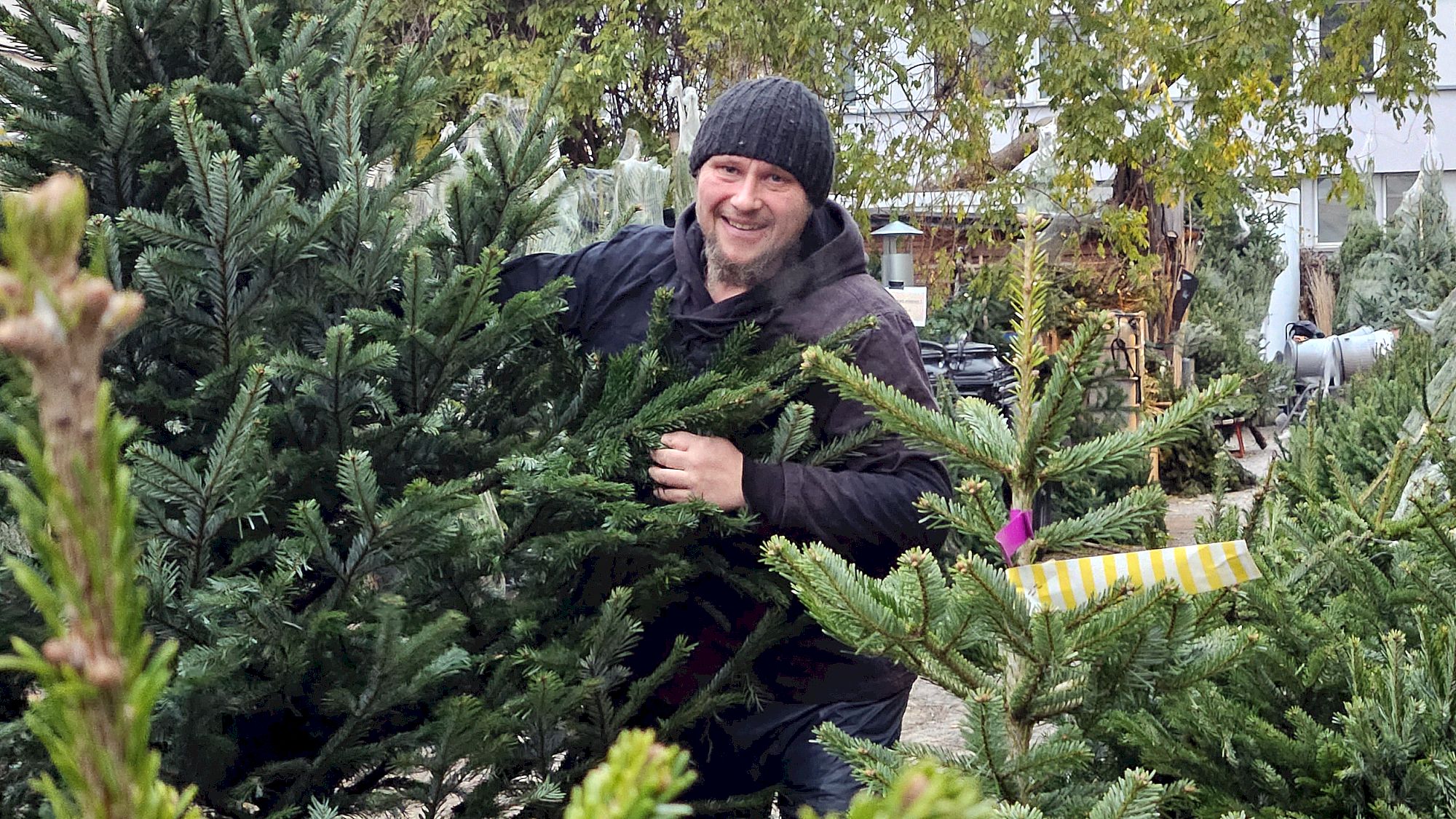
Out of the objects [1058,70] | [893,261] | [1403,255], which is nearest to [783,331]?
[893,261]

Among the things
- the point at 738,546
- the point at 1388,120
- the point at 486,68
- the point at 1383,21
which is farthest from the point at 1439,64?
the point at 738,546

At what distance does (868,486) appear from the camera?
250 cm

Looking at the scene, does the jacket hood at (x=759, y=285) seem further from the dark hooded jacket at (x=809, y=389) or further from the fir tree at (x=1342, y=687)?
the fir tree at (x=1342, y=687)

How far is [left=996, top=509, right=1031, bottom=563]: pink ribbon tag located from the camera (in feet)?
5.62

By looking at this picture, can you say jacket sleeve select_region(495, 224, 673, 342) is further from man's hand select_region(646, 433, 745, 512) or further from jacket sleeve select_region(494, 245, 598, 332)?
man's hand select_region(646, 433, 745, 512)

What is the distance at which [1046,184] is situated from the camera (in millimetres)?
13375

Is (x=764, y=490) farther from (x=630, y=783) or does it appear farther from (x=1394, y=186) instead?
(x=1394, y=186)

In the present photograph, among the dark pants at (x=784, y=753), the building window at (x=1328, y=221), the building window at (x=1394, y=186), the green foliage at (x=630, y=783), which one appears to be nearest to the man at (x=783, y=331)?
the dark pants at (x=784, y=753)

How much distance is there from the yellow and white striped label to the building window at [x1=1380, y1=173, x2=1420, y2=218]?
29.7 meters

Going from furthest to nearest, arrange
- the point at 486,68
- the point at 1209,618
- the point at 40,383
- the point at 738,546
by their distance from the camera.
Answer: the point at 486,68 → the point at 738,546 → the point at 1209,618 → the point at 40,383

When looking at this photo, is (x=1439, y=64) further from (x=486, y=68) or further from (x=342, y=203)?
(x=342, y=203)

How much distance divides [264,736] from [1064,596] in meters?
1.10

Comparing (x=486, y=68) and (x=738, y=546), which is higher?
(x=486, y=68)

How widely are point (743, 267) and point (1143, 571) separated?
121cm
